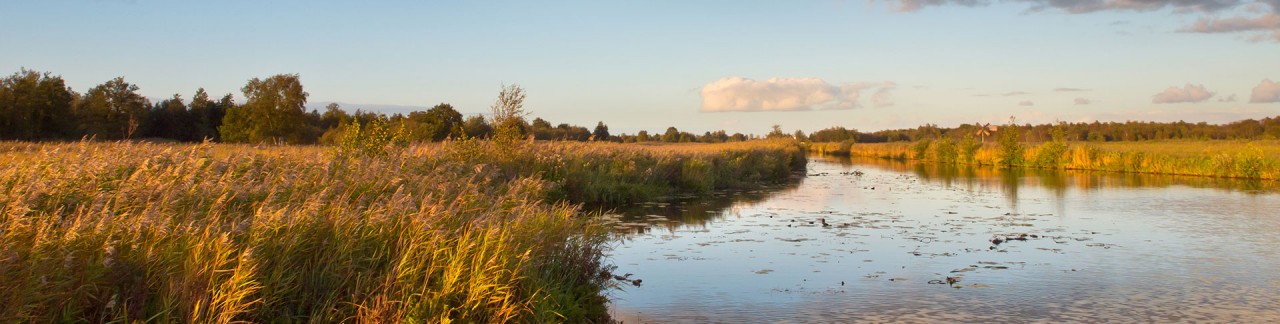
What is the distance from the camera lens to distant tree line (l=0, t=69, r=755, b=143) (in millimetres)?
28297

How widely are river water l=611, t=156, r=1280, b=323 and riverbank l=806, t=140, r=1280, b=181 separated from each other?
12634 millimetres

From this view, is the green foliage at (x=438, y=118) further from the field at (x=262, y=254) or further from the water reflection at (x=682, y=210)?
the field at (x=262, y=254)

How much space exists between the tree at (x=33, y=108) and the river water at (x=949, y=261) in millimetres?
23594

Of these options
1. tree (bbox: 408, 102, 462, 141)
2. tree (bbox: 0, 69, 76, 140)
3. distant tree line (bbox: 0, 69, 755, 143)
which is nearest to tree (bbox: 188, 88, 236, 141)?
distant tree line (bbox: 0, 69, 755, 143)

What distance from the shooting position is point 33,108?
28906mm

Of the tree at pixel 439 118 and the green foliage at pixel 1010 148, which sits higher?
the tree at pixel 439 118

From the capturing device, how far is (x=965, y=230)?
14.0m

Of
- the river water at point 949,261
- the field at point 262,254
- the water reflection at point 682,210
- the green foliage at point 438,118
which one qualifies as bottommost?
the river water at point 949,261

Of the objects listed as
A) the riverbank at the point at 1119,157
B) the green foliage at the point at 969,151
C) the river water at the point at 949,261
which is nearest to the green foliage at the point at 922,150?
the riverbank at the point at 1119,157

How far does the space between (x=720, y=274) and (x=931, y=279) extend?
2.33 meters

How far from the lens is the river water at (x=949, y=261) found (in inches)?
298

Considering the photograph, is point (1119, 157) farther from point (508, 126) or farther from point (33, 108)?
point (33, 108)

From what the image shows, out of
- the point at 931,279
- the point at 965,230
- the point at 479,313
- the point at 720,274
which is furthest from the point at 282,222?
the point at 965,230

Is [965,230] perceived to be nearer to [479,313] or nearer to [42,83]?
[479,313]
